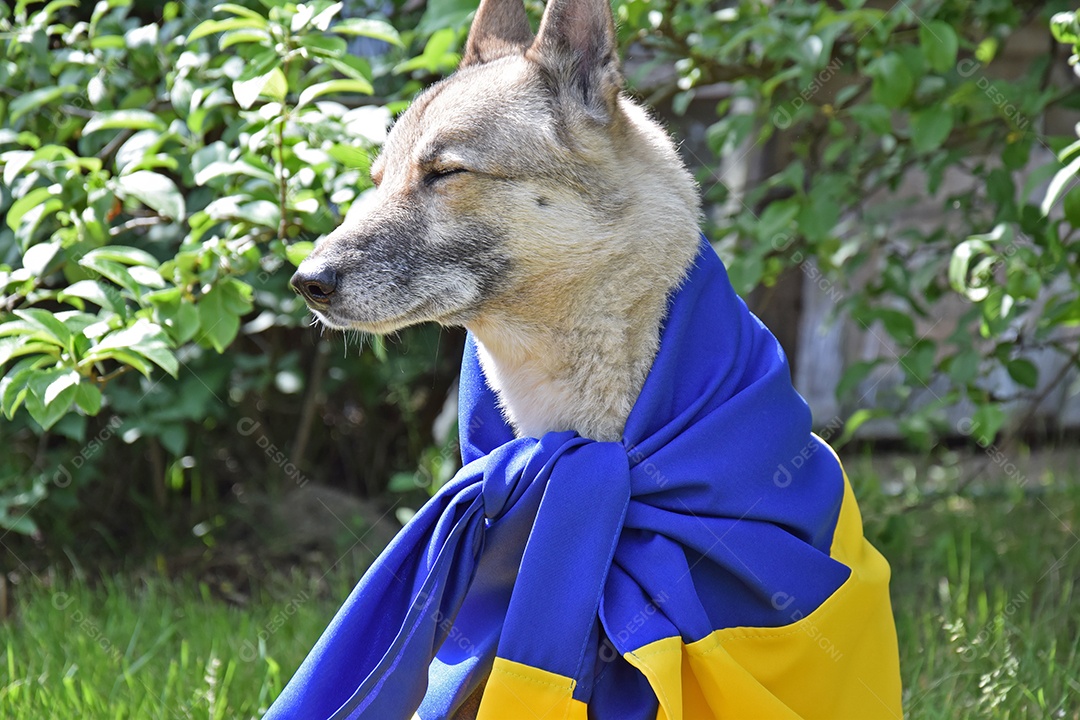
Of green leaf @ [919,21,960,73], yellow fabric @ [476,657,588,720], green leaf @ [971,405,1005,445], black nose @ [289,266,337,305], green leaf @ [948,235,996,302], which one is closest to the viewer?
yellow fabric @ [476,657,588,720]

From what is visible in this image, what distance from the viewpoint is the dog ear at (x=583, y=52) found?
218 centimetres

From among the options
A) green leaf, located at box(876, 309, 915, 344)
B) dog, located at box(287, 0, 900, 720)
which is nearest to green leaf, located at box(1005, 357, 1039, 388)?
green leaf, located at box(876, 309, 915, 344)

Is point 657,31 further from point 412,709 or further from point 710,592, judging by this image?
point 412,709

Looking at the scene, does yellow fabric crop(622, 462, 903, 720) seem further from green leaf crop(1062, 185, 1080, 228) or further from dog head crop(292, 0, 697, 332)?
green leaf crop(1062, 185, 1080, 228)

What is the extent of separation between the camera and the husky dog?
2086 millimetres

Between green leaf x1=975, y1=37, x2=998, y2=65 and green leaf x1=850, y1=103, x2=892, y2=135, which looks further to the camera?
green leaf x1=975, y1=37, x2=998, y2=65

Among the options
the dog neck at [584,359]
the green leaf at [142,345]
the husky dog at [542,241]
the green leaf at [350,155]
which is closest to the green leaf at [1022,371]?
the husky dog at [542,241]

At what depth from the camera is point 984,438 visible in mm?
2969

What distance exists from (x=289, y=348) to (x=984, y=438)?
9.59 feet

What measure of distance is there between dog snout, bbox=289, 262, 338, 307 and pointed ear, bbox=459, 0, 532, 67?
730 mm

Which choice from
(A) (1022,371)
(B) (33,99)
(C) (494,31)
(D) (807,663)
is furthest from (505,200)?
(A) (1022,371)

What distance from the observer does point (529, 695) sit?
1.84m

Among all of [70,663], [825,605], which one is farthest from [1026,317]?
[70,663]

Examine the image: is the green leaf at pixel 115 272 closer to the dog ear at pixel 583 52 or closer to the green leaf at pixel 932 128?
the dog ear at pixel 583 52
